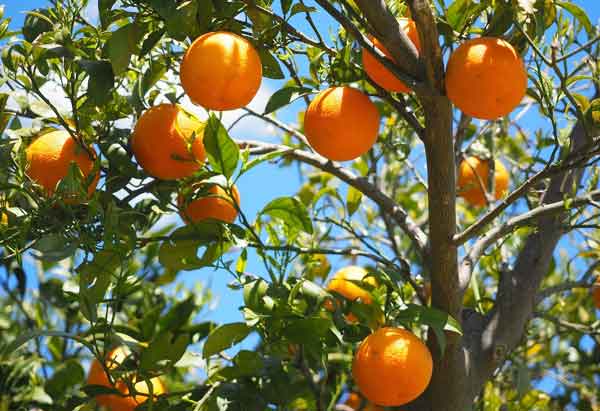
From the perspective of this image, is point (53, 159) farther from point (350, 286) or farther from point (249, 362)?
point (350, 286)

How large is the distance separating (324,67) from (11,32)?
0.47 meters

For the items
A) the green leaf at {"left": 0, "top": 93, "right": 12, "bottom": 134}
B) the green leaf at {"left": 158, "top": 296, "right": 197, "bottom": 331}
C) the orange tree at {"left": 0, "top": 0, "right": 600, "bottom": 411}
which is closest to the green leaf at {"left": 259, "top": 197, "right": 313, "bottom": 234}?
the orange tree at {"left": 0, "top": 0, "right": 600, "bottom": 411}

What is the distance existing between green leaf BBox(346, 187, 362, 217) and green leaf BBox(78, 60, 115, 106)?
0.60 m

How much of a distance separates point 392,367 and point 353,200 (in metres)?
0.48

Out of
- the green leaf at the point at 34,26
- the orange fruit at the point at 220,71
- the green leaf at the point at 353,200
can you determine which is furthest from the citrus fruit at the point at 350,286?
the green leaf at the point at 34,26

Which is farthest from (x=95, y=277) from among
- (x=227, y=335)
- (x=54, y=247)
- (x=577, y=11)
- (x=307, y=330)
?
(x=577, y=11)

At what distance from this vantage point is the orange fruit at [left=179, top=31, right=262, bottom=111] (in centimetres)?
94

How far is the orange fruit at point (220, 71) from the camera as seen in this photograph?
0.94 meters

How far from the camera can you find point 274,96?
109cm

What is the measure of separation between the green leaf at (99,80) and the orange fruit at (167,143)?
3.7 inches

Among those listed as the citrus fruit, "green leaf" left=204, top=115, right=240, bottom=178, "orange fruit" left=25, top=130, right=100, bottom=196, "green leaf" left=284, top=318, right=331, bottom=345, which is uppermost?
"orange fruit" left=25, top=130, right=100, bottom=196

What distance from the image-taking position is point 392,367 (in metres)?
1.07

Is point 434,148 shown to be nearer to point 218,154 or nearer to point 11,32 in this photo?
point 218,154

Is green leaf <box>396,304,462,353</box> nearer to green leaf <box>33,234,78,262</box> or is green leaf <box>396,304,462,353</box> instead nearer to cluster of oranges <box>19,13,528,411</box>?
cluster of oranges <box>19,13,528,411</box>
